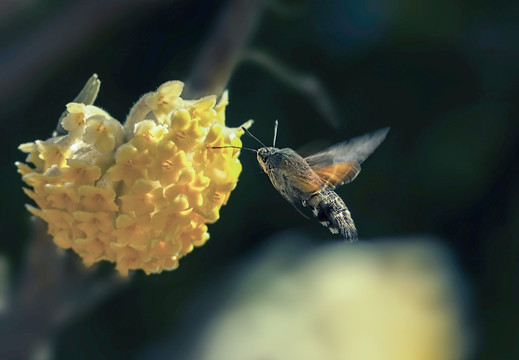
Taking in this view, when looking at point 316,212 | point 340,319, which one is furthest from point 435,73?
point 316,212

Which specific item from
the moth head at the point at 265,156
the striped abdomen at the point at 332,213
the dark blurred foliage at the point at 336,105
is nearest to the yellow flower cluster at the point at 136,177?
the moth head at the point at 265,156

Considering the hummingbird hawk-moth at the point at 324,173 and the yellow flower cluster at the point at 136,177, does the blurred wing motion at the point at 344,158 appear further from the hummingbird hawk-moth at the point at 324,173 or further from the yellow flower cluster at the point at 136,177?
the yellow flower cluster at the point at 136,177

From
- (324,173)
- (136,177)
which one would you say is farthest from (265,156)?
(136,177)

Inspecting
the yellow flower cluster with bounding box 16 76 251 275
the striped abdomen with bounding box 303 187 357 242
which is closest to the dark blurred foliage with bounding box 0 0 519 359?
the yellow flower cluster with bounding box 16 76 251 275

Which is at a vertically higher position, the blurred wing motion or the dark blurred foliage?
the blurred wing motion

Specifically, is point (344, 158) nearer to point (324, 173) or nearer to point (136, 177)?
point (324, 173)

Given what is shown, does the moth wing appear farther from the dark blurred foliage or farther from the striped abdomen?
the dark blurred foliage

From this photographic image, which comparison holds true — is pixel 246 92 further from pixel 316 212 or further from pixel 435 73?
pixel 316 212
